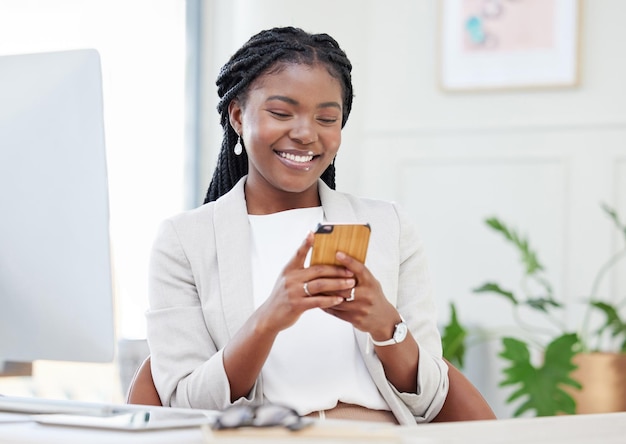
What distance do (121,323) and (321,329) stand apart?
2.37m

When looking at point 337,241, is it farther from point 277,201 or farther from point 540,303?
point 540,303

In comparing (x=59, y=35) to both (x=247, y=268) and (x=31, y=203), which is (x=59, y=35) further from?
(x=31, y=203)

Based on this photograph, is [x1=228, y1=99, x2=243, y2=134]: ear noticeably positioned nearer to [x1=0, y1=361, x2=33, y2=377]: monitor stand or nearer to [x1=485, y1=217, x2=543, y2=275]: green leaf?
[x1=0, y1=361, x2=33, y2=377]: monitor stand

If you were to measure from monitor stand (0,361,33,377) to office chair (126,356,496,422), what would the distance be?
21cm

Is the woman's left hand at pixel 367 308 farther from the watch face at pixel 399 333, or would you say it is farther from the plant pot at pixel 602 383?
the plant pot at pixel 602 383

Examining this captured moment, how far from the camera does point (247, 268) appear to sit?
4.99 ft

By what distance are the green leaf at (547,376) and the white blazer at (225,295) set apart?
1.84m

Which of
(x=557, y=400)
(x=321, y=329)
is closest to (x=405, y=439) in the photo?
(x=321, y=329)

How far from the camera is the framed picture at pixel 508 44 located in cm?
383

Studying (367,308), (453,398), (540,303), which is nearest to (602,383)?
(540,303)

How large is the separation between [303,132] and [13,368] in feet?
1.88

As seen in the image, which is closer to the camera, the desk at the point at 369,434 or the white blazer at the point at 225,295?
the desk at the point at 369,434

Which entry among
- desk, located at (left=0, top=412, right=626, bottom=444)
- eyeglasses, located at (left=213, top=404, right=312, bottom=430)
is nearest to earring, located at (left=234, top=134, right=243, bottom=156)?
desk, located at (left=0, top=412, right=626, bottom=444)

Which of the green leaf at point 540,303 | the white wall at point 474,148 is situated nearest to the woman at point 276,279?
the green leaf at point 540,303
